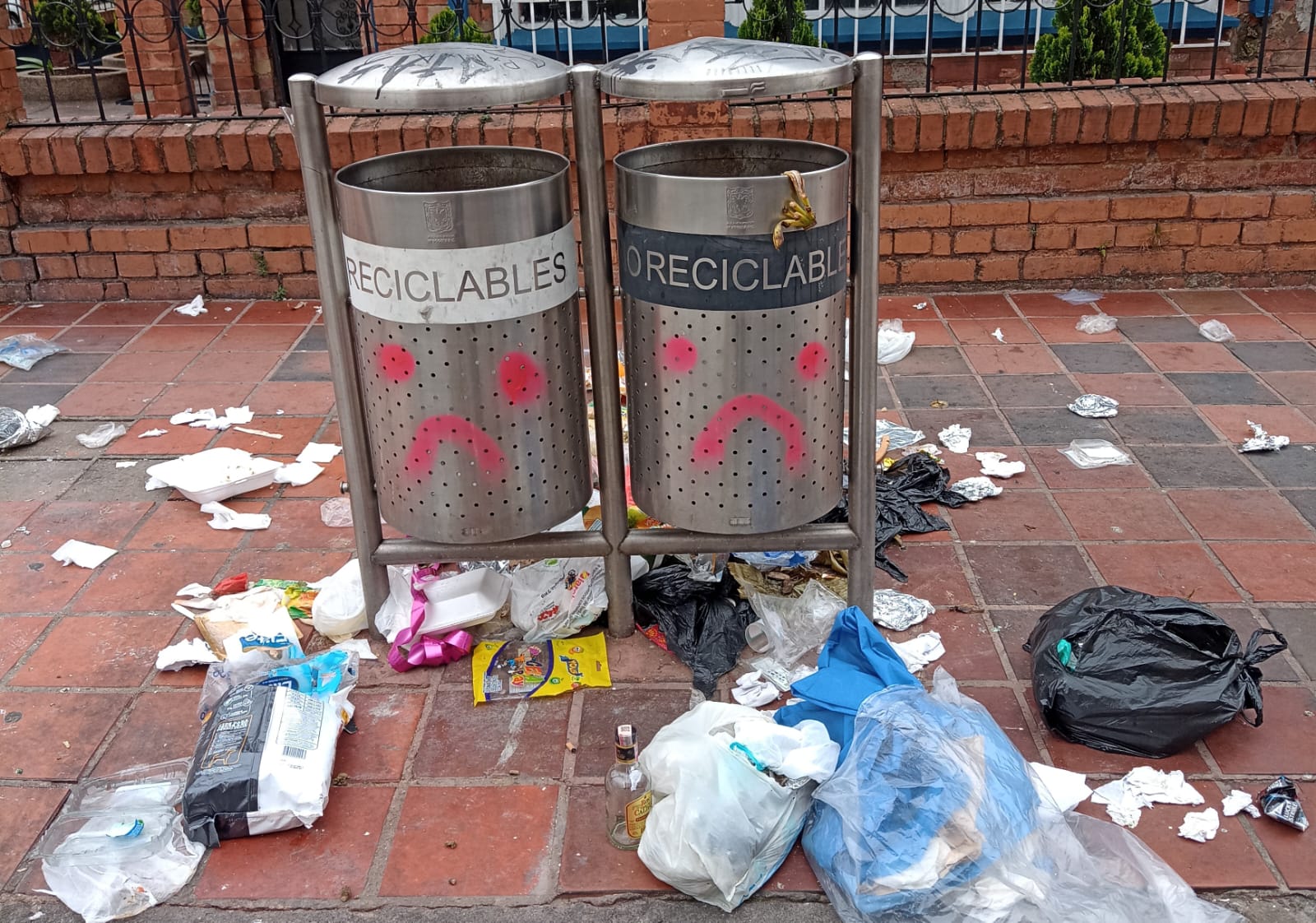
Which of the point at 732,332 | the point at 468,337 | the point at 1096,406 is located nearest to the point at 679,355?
the point at 732,332

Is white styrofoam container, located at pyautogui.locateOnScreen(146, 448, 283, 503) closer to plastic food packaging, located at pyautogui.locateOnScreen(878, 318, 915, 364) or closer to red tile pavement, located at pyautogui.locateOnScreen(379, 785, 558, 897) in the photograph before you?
red tile pavement, located at pyautogui.locateOnScreen(379, 785, 558, 897)

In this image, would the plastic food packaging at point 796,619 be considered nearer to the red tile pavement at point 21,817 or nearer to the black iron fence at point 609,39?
the red tile pavement at point 21,817

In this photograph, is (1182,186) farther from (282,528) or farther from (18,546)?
(18,546)

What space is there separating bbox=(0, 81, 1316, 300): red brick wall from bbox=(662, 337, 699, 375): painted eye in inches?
109

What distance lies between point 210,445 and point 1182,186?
4.56 meters

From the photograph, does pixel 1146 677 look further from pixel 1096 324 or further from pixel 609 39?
pixel 609 39

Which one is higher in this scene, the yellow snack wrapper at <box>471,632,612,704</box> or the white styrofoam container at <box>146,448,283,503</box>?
the white styrofoam container at <box>146,448,283,503</box>

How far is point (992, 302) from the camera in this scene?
5.77m

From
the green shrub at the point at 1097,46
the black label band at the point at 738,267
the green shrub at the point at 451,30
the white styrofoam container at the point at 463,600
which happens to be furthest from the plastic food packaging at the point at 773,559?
the green shrub at the point at 1097,46

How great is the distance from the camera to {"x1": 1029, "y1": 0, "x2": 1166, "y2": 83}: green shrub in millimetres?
7098

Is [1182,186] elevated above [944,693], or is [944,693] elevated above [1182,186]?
[1182,186]

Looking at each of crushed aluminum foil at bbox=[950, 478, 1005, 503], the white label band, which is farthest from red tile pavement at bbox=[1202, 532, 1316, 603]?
the white label band

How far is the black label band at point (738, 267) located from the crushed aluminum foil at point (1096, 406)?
2100 millimetres

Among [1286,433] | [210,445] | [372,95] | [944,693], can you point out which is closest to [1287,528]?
[1286,433]
